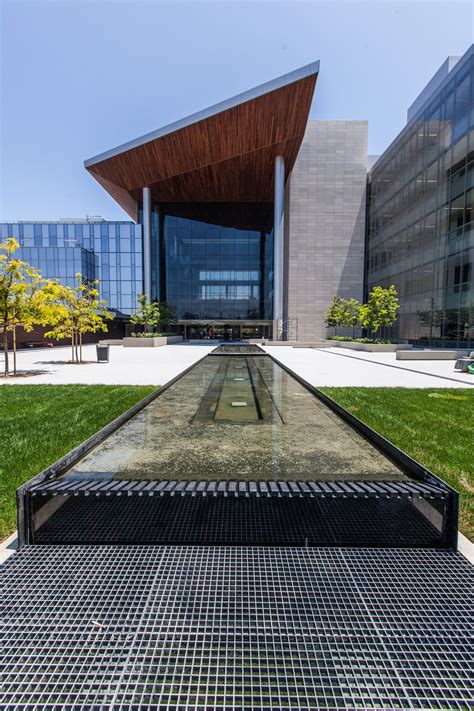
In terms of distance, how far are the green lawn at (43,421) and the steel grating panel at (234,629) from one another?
1245 mm

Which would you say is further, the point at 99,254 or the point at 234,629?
the point at 99,254

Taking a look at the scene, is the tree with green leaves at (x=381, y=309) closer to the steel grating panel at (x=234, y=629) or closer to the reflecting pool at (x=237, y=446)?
the reflecting pool at (x=237, y=446)

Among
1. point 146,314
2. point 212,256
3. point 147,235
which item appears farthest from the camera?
point 212,256

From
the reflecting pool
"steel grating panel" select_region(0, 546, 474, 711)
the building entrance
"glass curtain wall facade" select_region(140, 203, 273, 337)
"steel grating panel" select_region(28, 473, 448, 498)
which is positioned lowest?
"steel grating panel" select_region(0, 546, 474, 711)

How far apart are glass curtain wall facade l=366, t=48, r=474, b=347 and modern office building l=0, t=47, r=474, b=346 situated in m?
0.13

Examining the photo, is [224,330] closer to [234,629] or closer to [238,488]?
[238,488]

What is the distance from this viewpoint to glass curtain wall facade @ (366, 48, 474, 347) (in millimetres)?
25844

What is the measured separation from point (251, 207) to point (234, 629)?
5102cm

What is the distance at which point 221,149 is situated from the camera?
3297 centimetres

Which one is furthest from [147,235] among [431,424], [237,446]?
[237,446]

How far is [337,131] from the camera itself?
133ft

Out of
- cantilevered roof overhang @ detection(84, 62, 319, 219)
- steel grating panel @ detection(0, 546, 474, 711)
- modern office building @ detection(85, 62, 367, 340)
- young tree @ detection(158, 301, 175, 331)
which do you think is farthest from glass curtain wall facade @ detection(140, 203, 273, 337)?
steel grating panel @ detection(0, 546, 474, 711)

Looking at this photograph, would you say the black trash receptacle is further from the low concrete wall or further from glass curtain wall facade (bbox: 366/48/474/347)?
glass curtain wall facade (bbox: 366/48/474/347)

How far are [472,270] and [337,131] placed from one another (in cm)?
2612
